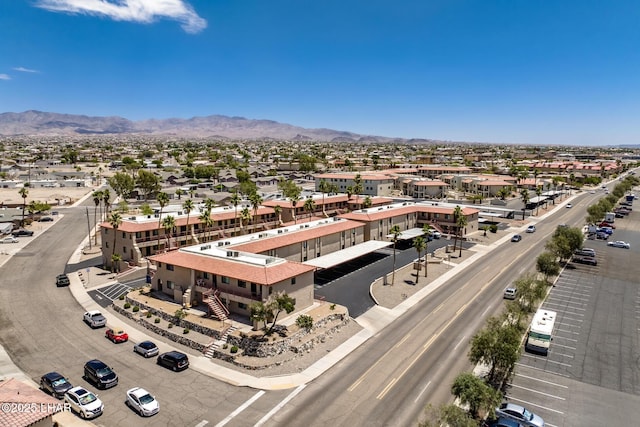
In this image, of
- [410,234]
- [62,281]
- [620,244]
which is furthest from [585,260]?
[62,281]

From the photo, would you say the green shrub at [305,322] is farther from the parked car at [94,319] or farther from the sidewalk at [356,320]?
the parked car at [94,319]

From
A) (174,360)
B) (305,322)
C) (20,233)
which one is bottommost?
(20,233)

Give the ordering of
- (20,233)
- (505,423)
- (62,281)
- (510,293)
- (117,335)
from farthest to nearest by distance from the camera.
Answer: (20,233), (62,281), (510,293), (117,335), (505,423)

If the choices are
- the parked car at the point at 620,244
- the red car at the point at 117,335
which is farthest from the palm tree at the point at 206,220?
the parked car at the point at 620,244

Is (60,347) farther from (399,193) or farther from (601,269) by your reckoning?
(399,193)

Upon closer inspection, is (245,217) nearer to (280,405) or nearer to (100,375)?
(100,375)

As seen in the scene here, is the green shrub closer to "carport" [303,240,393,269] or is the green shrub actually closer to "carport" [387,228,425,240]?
"carport" [303,240,393,269]

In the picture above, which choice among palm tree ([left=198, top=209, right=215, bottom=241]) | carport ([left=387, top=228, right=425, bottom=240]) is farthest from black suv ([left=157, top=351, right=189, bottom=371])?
carport ([left=387, top=228, right=425, bottom=240])
